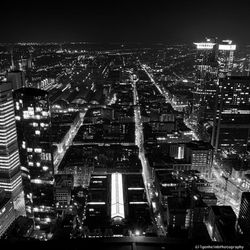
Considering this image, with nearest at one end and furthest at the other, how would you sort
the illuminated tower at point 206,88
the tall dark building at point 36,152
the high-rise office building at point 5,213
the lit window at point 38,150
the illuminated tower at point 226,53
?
the tall dark building at point 36,152, the high-rise office building at point 5,213, the lit window at point 38,150, the illuminated tower at point 206,88, the illuminated tower at point 226,53

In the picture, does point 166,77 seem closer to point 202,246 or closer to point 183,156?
point 183,156

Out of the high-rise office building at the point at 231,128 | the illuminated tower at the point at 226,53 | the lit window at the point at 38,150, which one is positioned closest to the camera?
the lit window at the point at 38,150

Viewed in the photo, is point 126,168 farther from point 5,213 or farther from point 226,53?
point 226,53

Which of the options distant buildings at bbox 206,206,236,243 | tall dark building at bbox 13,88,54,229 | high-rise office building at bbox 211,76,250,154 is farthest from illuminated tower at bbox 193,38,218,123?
tall dark building at bbox 13,88,54,229

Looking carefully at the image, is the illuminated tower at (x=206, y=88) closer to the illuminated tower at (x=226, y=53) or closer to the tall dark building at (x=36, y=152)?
the illuminated tower at (x=226, y=53)

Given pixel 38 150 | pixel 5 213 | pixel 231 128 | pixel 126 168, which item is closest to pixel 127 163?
pixel 126 168

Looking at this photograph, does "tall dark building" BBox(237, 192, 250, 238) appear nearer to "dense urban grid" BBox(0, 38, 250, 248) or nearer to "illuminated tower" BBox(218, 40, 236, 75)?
"dense urban grid" BBox(0, 38, 250, 248)

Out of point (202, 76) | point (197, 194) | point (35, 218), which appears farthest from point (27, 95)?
point (202, 76)

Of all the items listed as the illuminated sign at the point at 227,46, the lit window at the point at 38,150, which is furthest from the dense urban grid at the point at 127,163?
the illuminated sign at the point at 227,46
